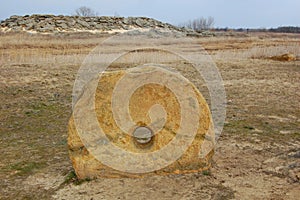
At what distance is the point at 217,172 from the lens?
4883mm

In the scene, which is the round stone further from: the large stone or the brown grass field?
the brown grass field

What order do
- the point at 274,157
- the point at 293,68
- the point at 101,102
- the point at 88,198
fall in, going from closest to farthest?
the point at 88,198 → the point at 101,102 → the point at 274,157 → the point at 293,68

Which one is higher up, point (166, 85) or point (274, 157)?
point (166, 85)

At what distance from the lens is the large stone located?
180 inches

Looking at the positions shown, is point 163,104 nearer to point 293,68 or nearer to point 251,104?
point 251,104

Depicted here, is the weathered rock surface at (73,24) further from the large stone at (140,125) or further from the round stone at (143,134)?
the round stone at (143,134)

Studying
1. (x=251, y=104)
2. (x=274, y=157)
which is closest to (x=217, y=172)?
(x=274, y=157)

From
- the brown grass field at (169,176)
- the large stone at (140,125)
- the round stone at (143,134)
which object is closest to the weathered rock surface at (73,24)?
the brown grass field at (169,176)

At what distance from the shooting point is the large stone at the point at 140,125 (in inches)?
180

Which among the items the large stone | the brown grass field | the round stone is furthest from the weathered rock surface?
the round stone

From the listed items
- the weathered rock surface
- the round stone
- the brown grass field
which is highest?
the weathered rock surface

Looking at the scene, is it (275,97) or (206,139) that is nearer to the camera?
(206,139)

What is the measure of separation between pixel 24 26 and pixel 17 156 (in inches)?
1370

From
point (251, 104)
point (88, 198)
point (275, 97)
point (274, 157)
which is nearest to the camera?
point (88, 198)
